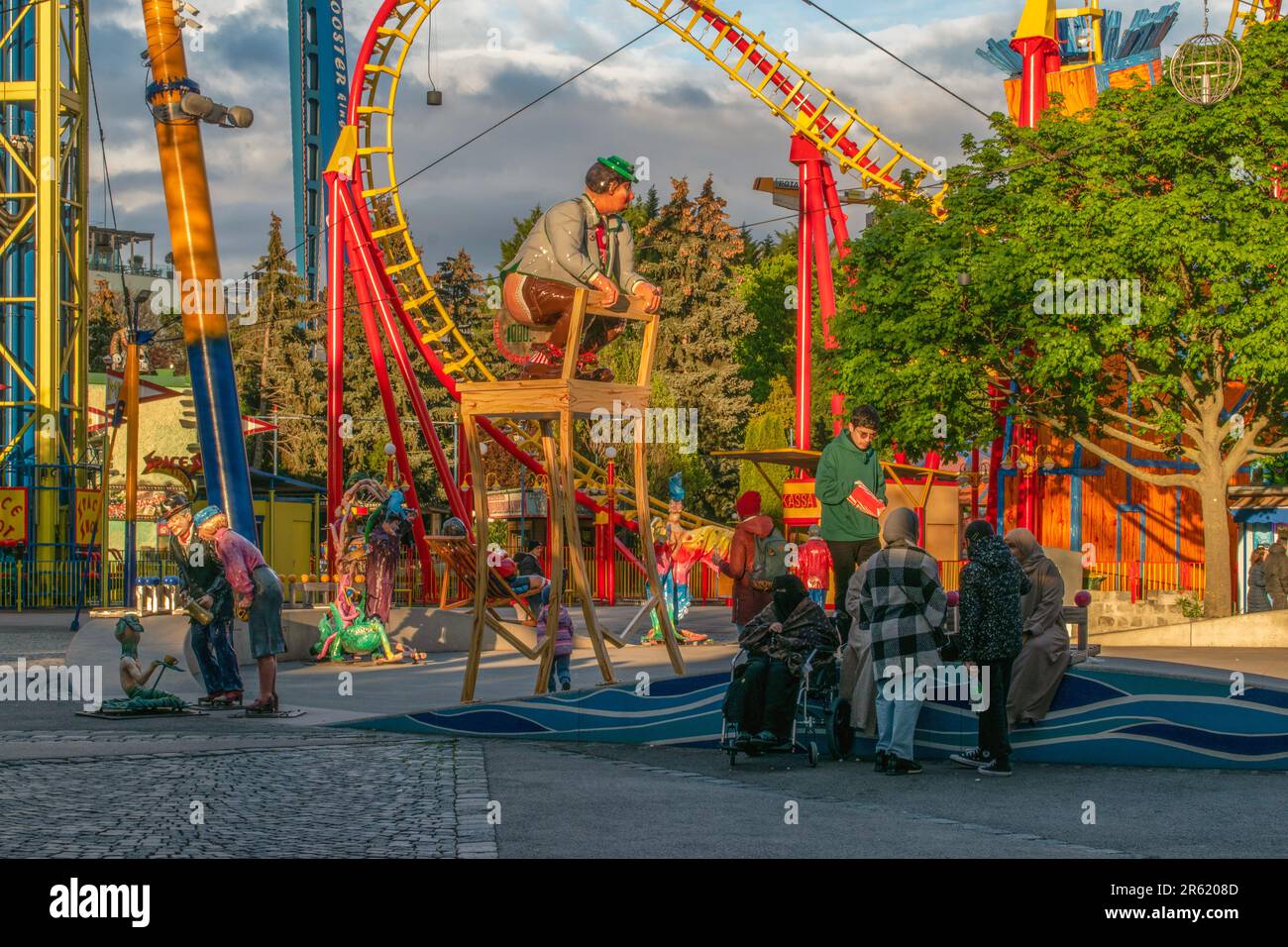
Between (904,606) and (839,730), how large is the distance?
1150 mm

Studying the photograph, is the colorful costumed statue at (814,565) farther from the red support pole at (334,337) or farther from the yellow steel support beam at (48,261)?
the yellow steel support beam at (48,261)

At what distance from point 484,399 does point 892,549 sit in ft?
10.9

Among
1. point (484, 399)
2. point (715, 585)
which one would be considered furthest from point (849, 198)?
point (484, 399)

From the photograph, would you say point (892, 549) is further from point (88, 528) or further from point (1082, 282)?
point (88, 528)

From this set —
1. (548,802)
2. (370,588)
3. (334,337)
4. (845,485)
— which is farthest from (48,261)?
(548,802)

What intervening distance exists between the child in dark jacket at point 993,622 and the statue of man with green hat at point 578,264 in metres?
2.88

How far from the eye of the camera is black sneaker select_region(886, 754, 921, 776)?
1029 centimetres

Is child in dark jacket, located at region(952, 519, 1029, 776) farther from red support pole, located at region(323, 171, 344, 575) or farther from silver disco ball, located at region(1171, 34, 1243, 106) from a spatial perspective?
red support pole, located at region(323, 171, 344, 575)

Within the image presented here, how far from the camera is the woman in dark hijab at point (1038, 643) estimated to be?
1065 cm

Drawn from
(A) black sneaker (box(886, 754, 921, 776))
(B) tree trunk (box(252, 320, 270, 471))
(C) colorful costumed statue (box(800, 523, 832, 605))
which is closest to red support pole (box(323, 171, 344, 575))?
(C) colorful costumed statue (box(800, 523, 832, 605))

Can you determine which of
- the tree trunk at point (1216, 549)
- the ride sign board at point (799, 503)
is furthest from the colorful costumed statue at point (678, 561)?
the ride sign board at point (799, 503)

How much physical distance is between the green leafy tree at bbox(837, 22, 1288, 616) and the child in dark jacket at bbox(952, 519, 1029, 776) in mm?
16676

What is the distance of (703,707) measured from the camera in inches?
458

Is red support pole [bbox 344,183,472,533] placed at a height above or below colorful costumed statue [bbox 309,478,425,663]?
above
